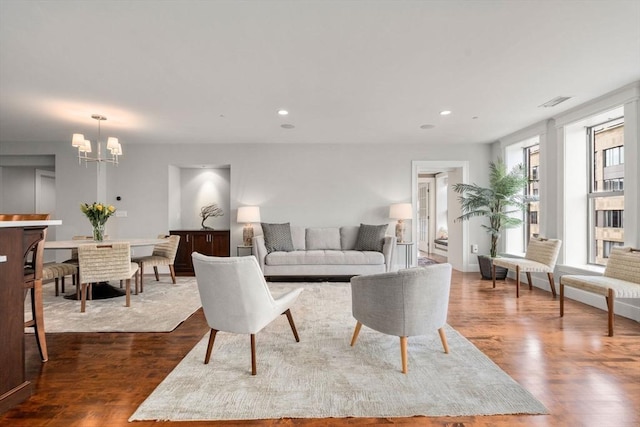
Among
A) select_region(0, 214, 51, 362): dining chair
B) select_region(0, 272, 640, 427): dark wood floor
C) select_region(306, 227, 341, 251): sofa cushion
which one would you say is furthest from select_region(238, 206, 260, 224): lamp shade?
select_region(0, 214, 51, 362): dining chair

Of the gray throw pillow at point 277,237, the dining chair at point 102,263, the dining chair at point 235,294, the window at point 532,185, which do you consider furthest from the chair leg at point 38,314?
the window at point 532,185

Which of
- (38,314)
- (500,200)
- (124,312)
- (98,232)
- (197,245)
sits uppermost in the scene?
(500,200)

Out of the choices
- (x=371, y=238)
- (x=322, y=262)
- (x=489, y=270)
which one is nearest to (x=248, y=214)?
(x=322, y=262)

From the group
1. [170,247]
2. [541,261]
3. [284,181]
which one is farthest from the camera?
[284,181]

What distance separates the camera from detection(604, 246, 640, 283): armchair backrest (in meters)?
3.33

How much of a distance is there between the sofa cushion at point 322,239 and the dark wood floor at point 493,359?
9.00 ft

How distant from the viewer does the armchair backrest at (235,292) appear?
2.23m

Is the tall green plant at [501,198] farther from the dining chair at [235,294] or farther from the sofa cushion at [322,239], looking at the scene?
the dining chair at [235,294]

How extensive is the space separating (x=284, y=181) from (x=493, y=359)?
15.8 ft

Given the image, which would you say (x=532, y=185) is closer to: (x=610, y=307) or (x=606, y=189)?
(x=606, y=189)

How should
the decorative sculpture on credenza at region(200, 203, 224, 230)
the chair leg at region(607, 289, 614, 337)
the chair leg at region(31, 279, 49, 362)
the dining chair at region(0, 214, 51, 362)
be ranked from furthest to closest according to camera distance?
the decorative sculpture on credenza at region(200, 203, 224, 230) → the chair leg at region(607, 289, 614, 337) → the chair leg at region(31, 279, 49, 362) → the dining chair at region(0, 214, 51, 362)

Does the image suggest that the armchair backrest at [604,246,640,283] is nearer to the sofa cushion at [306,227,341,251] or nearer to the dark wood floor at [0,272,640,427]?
the dark wood floor at [0,272,640,427]

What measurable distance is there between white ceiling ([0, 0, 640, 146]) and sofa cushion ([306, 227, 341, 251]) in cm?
207

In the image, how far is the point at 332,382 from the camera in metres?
2.15
